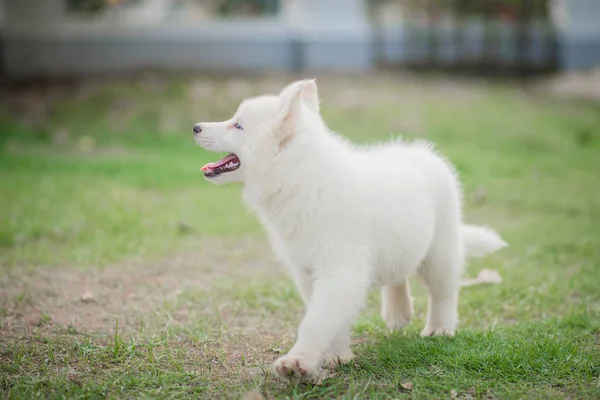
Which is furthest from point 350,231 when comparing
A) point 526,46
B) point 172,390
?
point 526,46

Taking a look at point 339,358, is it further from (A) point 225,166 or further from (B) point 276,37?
(B) point 276,37

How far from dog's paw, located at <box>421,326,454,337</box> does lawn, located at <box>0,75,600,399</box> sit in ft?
0.41

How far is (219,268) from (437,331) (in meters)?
2.25

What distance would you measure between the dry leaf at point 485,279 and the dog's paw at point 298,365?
2540mm

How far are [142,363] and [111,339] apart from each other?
398 millimetres

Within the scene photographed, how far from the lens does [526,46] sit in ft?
58.6

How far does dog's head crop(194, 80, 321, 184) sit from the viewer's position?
347cm

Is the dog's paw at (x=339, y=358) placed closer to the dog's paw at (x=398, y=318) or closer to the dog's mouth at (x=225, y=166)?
the dog's paw at (x=398, y=318)

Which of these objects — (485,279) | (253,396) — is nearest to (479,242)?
(485,279)

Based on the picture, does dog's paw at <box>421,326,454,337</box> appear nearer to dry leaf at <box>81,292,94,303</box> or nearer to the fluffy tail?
the fluffy tail

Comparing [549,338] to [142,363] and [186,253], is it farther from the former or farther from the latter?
[186,253]

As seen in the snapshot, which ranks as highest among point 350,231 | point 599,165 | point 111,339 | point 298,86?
point 298,86

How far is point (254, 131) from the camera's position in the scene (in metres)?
3.53

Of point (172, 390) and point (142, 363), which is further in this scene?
point (142, 363)
